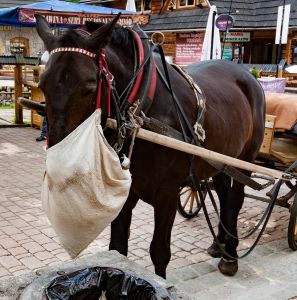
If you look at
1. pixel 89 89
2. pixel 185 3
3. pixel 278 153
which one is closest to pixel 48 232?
pixel 278 153

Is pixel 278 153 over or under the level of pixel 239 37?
under

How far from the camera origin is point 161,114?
2.78 meters

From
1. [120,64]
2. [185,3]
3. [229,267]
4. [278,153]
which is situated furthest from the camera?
[185,3]

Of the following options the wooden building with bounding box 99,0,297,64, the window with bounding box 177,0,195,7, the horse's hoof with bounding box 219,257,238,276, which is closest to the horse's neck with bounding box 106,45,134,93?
the horse's hoof with bounding box 219,257,238,276

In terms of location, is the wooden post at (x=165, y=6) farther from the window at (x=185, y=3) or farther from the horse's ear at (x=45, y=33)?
the horse's ear at (x=45, y=33)

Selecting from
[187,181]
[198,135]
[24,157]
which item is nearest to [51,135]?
[198,135]

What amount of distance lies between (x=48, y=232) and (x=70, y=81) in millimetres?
2981

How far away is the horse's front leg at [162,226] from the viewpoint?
291 cm

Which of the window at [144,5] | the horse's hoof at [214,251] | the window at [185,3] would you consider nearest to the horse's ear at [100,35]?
the horse's hoof at [214,251]

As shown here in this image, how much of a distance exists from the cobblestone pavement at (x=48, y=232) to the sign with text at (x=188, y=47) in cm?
1227

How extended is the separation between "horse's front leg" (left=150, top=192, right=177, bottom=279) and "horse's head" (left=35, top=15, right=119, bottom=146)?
97 centimetres

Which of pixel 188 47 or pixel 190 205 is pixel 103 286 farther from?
pixel 188 47

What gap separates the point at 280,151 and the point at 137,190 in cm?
257

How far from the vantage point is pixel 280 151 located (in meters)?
4.95
